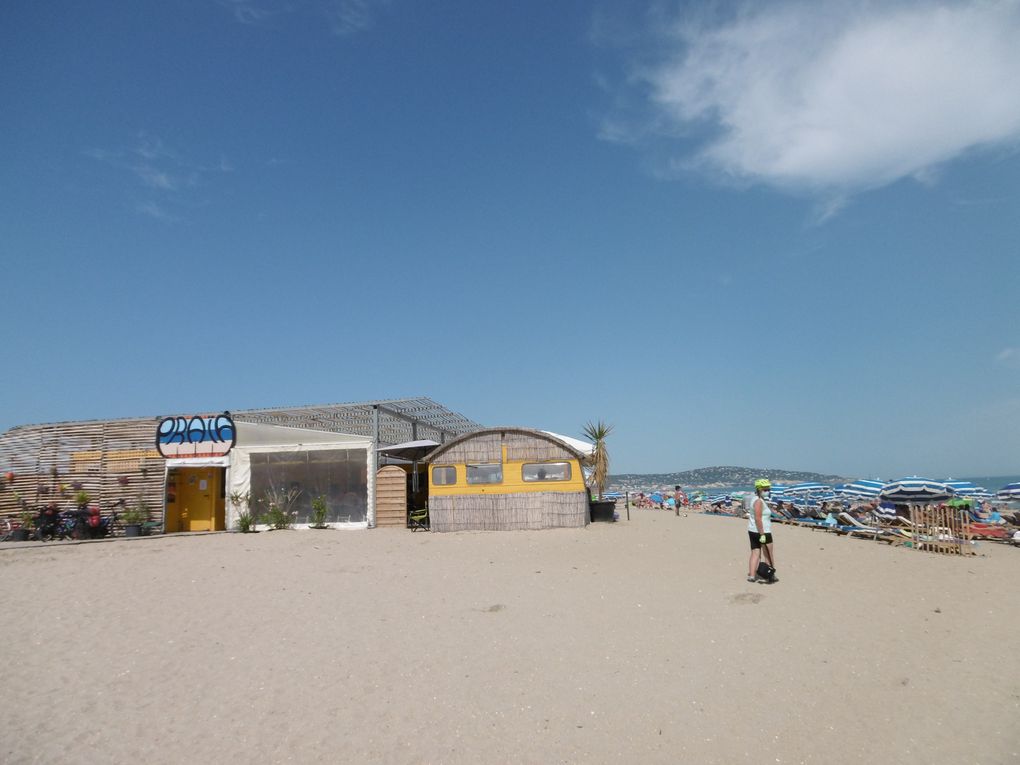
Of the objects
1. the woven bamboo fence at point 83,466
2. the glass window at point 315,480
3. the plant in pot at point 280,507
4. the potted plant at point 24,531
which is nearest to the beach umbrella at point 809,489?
the glass window at point 315,480

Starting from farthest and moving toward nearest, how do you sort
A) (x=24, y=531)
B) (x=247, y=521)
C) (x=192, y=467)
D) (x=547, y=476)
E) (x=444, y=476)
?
(x=192, y=467)
(x=247, y=521)
(x=444, y=476)
(x=547, y=476)
(x=24, y=531)

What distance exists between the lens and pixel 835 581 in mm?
10000

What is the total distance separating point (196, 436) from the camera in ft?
65.6

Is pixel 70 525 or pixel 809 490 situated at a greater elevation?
pixel 70 525

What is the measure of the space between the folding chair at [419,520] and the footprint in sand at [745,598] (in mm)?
10985

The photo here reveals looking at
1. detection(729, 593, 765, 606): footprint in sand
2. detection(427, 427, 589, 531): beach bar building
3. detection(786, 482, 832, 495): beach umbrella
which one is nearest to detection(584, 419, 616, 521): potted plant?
detection(427, 427, 589, 531): beach bar building

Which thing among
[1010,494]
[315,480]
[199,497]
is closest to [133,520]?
[199,497]

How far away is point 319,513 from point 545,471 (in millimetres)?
6998

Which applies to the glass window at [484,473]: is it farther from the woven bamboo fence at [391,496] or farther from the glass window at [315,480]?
the glass window at [315,480]

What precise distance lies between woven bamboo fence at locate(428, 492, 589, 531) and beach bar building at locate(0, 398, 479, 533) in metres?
2.21

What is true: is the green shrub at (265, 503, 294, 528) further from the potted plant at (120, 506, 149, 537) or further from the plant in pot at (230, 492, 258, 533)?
the potted plant at (120, 506, 149, 537)

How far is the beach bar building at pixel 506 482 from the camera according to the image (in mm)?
17547

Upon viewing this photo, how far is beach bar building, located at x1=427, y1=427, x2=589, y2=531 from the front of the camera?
17.5m

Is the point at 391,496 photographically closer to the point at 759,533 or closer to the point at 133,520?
the point at 133,520
